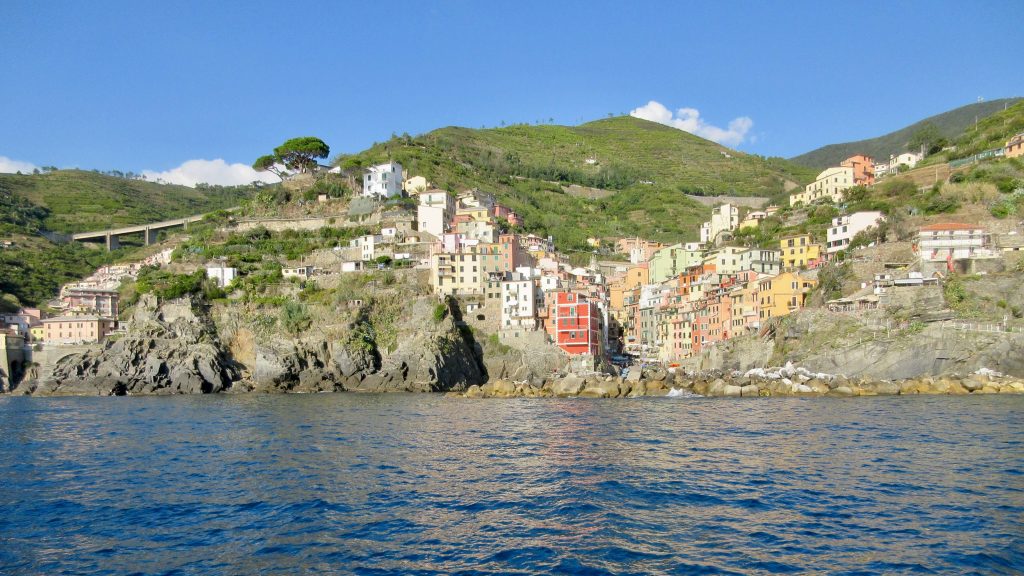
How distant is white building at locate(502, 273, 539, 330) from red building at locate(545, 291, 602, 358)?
171 cm

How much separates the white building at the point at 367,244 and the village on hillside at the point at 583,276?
0.41ft

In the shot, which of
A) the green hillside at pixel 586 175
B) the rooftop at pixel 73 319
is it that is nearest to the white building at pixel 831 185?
the green hillside at pixel 586 175

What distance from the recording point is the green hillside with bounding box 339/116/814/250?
11862 centimetres

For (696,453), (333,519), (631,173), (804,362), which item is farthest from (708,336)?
(631,173)

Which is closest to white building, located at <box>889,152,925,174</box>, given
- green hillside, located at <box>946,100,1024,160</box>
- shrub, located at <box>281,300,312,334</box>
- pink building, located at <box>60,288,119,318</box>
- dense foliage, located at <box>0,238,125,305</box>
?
green hillside, located at <box>946,100,1024,160</box>

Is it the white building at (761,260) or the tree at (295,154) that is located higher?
the tree at (295,154)

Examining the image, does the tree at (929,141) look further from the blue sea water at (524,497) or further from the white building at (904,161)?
the blue sea water at (524,497)

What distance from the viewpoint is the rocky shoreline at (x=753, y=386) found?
4625cm

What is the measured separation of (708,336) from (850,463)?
46549 millimetres

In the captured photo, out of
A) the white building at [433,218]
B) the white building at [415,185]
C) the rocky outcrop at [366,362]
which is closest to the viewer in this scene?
the rocky outcrop at [366,362]

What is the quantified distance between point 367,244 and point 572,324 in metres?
24.3

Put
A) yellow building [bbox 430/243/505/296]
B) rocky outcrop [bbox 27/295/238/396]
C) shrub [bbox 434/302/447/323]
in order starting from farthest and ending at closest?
yellow building [bbox 430/243/505/296] → shrub [bbox 434/302/447/323] → rocky outcrop [bbox 27/295/238/396]

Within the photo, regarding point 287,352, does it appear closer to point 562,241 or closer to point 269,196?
point 269,196

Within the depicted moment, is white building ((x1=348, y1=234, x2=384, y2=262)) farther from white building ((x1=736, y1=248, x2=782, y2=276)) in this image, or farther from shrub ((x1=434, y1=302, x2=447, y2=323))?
white building ((x1=736, y1=248, x2=782, y2=276))
